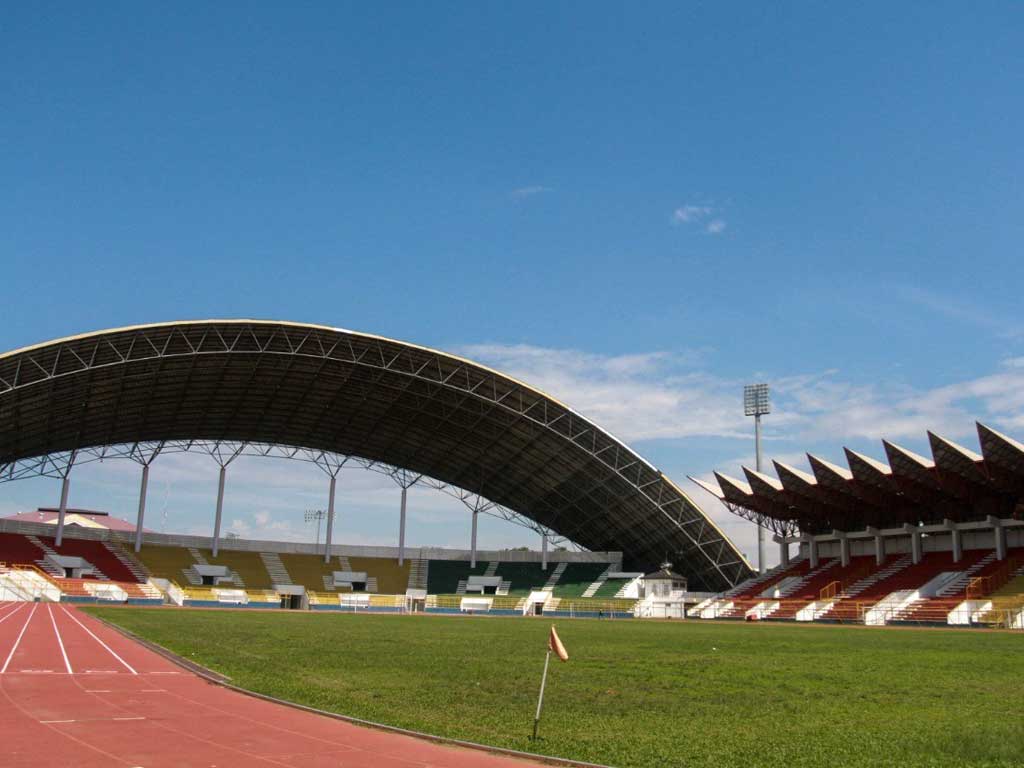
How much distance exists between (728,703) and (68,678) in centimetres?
1179

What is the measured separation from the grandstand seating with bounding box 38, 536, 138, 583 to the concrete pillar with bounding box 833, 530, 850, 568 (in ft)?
186

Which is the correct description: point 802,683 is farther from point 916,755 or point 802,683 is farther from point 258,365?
point 258,365

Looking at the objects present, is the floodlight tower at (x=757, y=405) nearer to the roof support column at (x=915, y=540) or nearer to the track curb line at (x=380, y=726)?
the roof support column at (x=915, y=540)

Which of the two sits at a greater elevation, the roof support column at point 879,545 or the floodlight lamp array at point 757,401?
the floodlight lamp array at point 757,401

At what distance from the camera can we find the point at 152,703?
13.6m

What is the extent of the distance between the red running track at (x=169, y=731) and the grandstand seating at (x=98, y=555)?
6005 cm

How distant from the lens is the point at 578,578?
8344 centimetres

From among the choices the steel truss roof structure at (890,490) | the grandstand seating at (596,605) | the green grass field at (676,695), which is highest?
the steel truss roof structure at (890,490)

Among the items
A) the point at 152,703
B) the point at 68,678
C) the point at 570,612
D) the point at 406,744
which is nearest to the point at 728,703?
the point at 406,744

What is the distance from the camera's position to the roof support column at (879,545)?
217 feet

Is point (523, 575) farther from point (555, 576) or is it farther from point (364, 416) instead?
point (364, 416)

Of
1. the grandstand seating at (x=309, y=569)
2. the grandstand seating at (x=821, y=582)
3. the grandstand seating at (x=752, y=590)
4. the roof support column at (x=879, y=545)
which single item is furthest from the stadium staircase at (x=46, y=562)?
the roof support column at (x=879, y=545)

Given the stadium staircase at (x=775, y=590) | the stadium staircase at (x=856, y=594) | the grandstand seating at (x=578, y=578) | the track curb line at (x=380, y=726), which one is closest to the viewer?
the track curb line at (x=380, y=726)

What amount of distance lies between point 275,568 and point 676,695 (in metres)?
73.1
